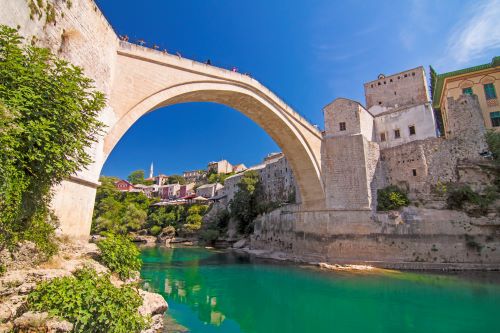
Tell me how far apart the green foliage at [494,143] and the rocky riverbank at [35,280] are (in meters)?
15.9

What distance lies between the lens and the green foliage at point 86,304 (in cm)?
292

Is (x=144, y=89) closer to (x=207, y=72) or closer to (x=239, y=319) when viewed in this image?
(x=207, y=72)

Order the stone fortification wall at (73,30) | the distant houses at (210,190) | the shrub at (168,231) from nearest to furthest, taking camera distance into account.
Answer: the stone fortification wall at (73,30)
the shrub at (168,231)
the distant houses at (210,190)

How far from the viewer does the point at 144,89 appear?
7965 millimetres

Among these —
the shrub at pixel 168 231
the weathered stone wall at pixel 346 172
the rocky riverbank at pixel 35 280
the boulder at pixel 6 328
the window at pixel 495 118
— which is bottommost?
the boulder at pixel 6 328

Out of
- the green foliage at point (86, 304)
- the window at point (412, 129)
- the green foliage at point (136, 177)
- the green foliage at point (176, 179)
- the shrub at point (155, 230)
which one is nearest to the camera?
the green foliage at point (86, 304)

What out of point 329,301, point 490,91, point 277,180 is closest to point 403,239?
point 329,301

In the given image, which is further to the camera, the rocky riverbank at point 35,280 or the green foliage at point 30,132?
the green foliage at point 30,132

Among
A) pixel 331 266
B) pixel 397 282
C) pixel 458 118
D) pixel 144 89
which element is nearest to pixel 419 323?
pixel 397 282

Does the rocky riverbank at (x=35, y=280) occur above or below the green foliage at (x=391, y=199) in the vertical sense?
below

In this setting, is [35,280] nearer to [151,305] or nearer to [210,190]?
[151,305]

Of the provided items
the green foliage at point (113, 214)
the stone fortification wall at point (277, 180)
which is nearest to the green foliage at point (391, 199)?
the stone fortification wall at point (277, 180)

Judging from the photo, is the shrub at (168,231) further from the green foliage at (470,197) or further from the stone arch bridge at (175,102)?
the green foliage at (470,197)

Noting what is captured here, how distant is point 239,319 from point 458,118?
14.6 metres
